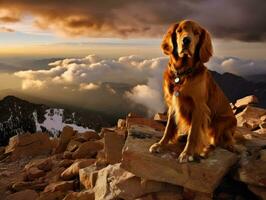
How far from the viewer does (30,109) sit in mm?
160875

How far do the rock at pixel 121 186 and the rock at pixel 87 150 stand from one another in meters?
3.66

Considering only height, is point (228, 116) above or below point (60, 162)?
above

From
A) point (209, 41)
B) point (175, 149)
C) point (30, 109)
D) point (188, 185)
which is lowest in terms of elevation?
point (30, 109)

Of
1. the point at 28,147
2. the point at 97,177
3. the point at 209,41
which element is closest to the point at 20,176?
the point at 28,147

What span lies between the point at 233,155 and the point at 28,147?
9458mm

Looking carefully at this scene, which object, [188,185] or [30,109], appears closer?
[188,185]

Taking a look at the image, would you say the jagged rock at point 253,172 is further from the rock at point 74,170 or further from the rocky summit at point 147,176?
the rock at point 74,170

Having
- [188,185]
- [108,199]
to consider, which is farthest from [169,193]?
[108,199]

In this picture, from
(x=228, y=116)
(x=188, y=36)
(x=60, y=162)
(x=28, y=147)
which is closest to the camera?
(x=188, y=36)

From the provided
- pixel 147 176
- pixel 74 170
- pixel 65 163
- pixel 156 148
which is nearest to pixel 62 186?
pixel 74 170

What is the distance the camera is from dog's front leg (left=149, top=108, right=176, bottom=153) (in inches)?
317

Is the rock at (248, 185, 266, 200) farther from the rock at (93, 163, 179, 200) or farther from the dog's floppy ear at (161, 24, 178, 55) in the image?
the dog's floppy ear at (161, 24, 178, 55)

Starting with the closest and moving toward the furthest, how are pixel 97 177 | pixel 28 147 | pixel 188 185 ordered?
1. pixel 188 185
2. pixel 97 177
3. pixel 28 147

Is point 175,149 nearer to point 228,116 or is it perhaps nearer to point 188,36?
point 228,116
